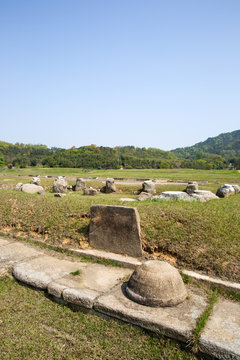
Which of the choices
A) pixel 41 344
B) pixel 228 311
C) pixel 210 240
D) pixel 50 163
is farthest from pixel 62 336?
pixel 50 163

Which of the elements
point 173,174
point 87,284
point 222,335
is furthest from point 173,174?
point 222,335

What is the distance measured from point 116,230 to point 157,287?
80.9 inches

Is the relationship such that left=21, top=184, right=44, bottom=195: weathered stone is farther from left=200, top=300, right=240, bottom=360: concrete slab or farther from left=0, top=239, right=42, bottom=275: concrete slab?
left=200, top=300, right=240, bottom=360: concrete slab

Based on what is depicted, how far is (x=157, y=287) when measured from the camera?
12.6ft

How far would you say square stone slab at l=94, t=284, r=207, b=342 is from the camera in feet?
10.9

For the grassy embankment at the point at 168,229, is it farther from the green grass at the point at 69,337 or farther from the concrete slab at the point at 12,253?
the green grass at the point at 69,337

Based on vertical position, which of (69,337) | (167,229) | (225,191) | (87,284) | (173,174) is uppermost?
(167,229)

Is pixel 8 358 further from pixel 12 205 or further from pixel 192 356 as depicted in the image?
pixel 12 205

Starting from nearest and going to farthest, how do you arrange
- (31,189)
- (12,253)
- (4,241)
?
(12,253) < (4,241) < (31,189)

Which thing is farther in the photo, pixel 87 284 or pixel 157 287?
pixel 87 284

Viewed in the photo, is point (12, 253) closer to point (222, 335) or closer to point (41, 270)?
point (41, 270)

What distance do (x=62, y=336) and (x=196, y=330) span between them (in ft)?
5.91

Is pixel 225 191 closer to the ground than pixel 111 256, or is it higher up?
higher up

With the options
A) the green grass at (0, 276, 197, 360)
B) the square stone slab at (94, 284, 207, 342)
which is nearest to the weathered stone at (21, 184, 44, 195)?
the green grass at (0, 276, 197, 360)
